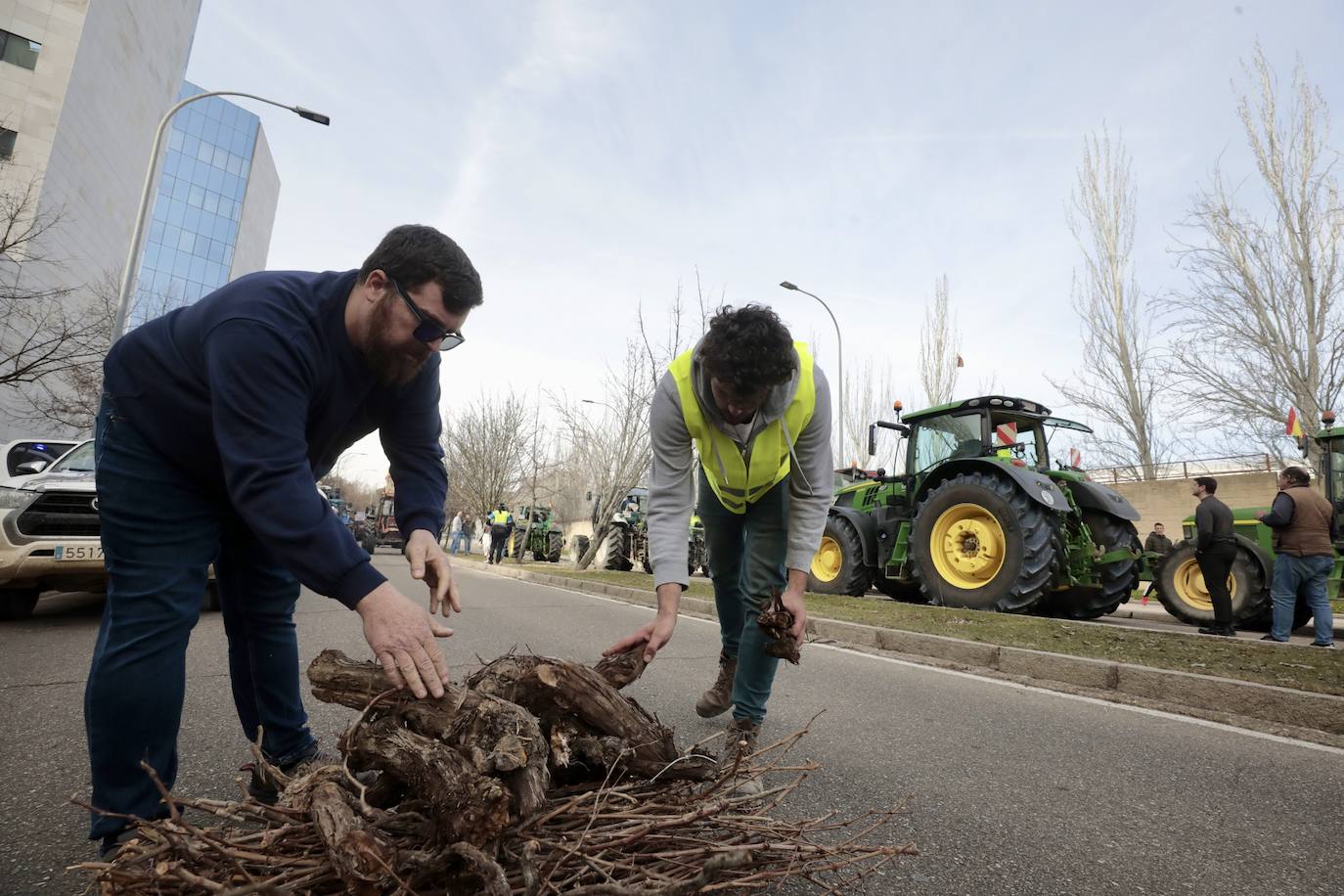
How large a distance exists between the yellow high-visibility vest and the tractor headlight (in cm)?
591

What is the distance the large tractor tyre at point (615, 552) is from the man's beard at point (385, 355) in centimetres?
1765

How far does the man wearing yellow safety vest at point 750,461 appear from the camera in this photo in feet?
8.16

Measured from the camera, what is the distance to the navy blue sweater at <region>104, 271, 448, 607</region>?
1.63m

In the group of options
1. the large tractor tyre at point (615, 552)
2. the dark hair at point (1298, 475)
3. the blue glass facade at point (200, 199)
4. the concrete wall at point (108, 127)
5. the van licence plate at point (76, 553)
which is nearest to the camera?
the van licence plate at point (76, 553)

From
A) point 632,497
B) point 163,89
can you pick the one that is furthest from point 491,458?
point 163,89

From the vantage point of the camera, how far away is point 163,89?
119ft

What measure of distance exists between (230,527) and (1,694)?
274cm

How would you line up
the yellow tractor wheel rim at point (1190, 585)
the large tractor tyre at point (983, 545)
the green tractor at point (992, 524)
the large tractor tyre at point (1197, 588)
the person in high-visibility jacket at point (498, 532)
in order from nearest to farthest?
the large tractor tyre at point (983, 545), the green tractor at point (992, 524), the large tractor tyre at point (1197, 588), the yellow tractor wheel rim at point (1190, 585), the person in high-visibility jacket at point (498, 532)

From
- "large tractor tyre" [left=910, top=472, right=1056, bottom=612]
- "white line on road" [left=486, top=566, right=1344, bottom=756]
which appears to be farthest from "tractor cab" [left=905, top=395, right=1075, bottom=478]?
"white line on road" [left=486, top=566, right=1344, bottom=756]

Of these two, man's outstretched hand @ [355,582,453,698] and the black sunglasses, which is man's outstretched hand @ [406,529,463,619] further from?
the black sunglasses

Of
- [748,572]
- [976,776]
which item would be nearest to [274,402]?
[748,572]

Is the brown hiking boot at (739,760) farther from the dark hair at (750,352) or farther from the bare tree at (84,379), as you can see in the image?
the bare tree at (84,379)

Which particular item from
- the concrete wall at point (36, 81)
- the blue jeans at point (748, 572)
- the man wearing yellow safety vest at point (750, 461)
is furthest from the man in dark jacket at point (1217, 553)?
the concrete wall at point (36, 81)

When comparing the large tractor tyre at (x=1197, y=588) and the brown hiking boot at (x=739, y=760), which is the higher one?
the large tractor tyre at (x=1197, y=588)
